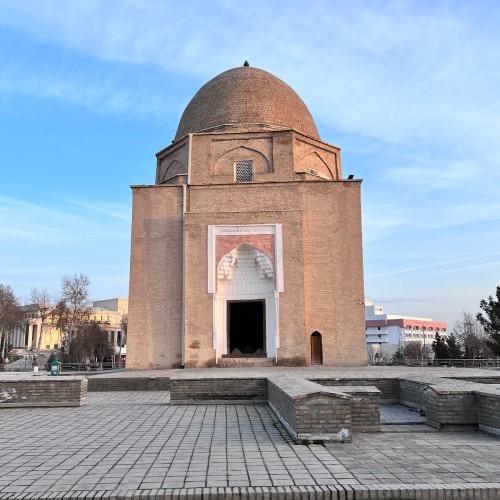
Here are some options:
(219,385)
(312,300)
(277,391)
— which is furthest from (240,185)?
(277,391)

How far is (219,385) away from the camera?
839 cm

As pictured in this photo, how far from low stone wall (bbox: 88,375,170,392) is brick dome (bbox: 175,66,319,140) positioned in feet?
43.0

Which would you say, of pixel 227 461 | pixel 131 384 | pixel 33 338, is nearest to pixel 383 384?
pixel 227 461

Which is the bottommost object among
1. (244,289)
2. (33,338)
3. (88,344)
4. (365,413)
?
(365,413)

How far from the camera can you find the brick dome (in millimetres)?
21750

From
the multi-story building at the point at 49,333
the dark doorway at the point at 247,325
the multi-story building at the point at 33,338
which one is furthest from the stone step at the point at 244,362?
the multi-story building at the point at 33,338

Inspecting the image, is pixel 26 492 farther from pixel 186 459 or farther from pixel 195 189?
pixel 195 189

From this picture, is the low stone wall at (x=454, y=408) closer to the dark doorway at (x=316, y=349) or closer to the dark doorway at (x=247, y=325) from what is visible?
the dark doorway at (x=316, y=349)

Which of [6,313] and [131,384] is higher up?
[6,313]

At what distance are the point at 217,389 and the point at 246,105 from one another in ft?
52.6

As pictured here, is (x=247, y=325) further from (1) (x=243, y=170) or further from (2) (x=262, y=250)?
(1) (x=243, y=170)

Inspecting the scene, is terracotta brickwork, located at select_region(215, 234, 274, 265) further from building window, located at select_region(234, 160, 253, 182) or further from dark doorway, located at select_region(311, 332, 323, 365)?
building window, located at select_region(234, 160, 253, 182)

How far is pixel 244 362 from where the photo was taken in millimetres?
16984

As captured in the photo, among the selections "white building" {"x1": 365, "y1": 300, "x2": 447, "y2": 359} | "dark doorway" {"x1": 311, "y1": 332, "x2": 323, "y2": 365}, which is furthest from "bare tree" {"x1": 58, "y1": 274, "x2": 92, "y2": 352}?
"white building" {"x1": 365, "y1": 300, "x2": 447, "y2": 359}
